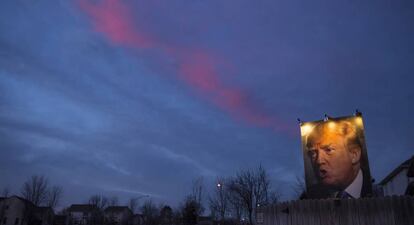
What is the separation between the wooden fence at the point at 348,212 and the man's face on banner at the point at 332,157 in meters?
9.84

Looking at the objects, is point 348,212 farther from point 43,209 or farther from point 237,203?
point 43,209

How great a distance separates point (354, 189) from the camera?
26.2m

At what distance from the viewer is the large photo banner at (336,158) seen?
26.1 m

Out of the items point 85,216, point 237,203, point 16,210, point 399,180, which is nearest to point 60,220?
point 85,216

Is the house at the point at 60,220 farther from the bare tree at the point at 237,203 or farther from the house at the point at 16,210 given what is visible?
the bare tree at the point at 237,203

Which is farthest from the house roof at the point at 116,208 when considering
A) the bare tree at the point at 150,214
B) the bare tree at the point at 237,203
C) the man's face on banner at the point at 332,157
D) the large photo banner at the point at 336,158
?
the man's face on banner at the point at 332,157

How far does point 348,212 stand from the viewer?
16.0 meters

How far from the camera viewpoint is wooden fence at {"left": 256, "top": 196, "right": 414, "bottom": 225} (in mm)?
14883

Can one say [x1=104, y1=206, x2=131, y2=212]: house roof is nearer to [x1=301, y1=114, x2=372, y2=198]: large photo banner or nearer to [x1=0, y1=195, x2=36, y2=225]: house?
[x1=0, y1=195, x2=36, y2=225]: house

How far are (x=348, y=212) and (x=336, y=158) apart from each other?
11.8m

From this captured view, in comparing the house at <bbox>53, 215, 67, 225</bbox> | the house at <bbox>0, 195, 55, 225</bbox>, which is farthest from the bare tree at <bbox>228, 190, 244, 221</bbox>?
the house at <bbox>53, 215, 67, 225</bbox>

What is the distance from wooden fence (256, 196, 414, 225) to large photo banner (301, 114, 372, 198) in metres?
9.74

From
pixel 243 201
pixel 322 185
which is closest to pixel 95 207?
pixel 243 201

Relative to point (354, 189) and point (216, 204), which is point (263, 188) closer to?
point (216, 204)
